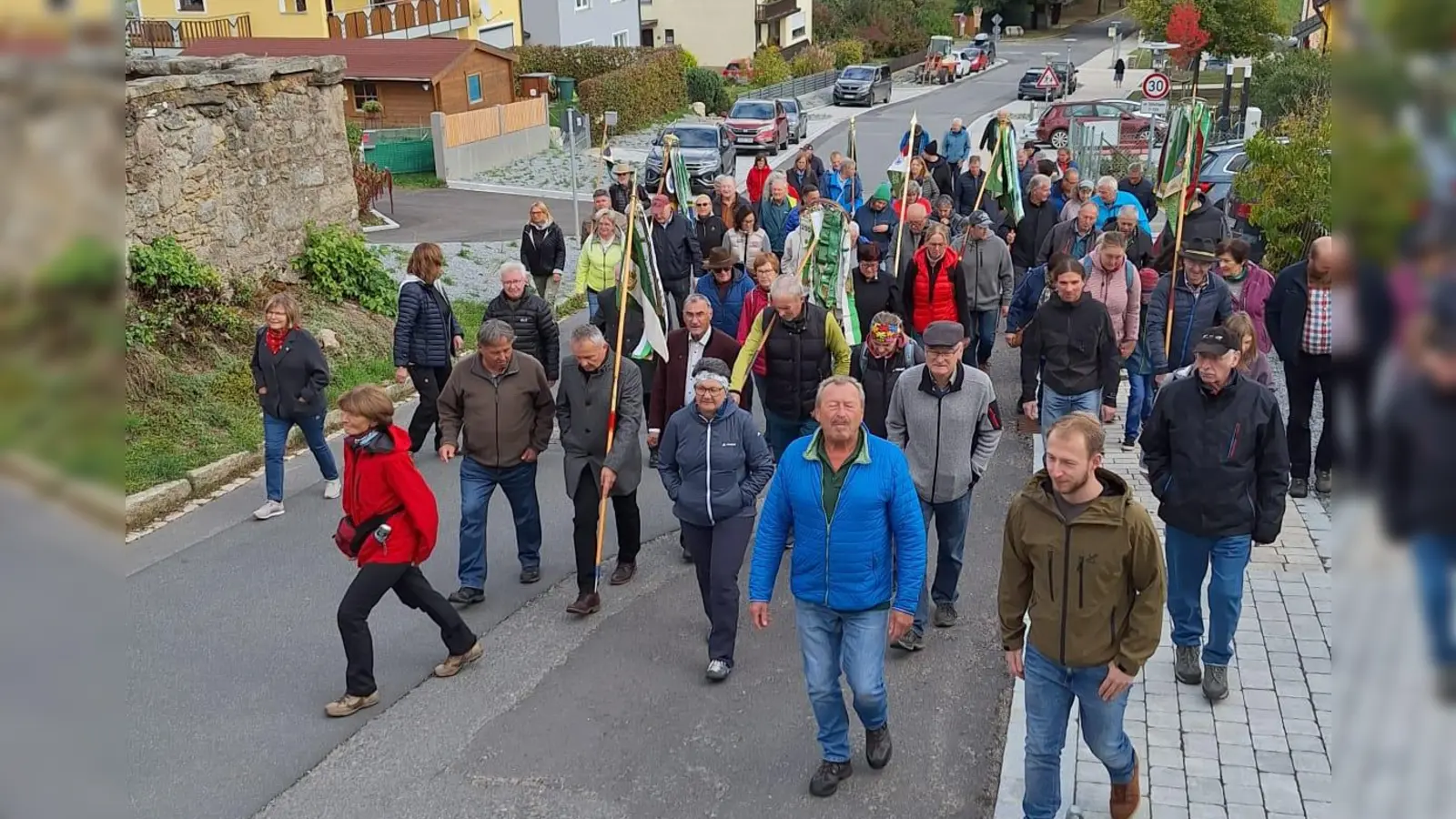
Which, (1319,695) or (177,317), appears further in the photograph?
(177,317)

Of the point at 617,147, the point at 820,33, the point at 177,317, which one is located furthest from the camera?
the point at 820,33

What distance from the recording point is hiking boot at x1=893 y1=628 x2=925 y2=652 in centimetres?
700

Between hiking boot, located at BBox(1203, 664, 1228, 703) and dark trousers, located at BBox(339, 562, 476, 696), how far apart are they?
3640 mm

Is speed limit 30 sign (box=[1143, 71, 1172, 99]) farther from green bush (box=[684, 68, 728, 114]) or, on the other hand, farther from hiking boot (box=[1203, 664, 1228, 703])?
green bush (box=[684, 68, 728, 114])

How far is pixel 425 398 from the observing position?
1009cm

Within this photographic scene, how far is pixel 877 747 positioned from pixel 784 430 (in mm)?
2765

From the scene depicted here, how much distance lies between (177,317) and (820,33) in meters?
61.3

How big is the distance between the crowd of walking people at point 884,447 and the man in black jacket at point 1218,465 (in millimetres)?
12

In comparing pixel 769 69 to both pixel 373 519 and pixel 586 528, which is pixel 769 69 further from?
pixel 373 519

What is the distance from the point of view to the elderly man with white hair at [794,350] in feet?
25.6

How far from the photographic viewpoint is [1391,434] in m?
0.98

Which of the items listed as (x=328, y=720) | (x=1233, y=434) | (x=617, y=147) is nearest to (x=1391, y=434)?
(x=1233, y=434)

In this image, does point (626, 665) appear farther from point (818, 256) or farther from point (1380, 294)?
point (1380, 294)

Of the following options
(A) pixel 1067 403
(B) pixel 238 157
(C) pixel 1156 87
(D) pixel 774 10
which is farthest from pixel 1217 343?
(D) pixel 774 10
